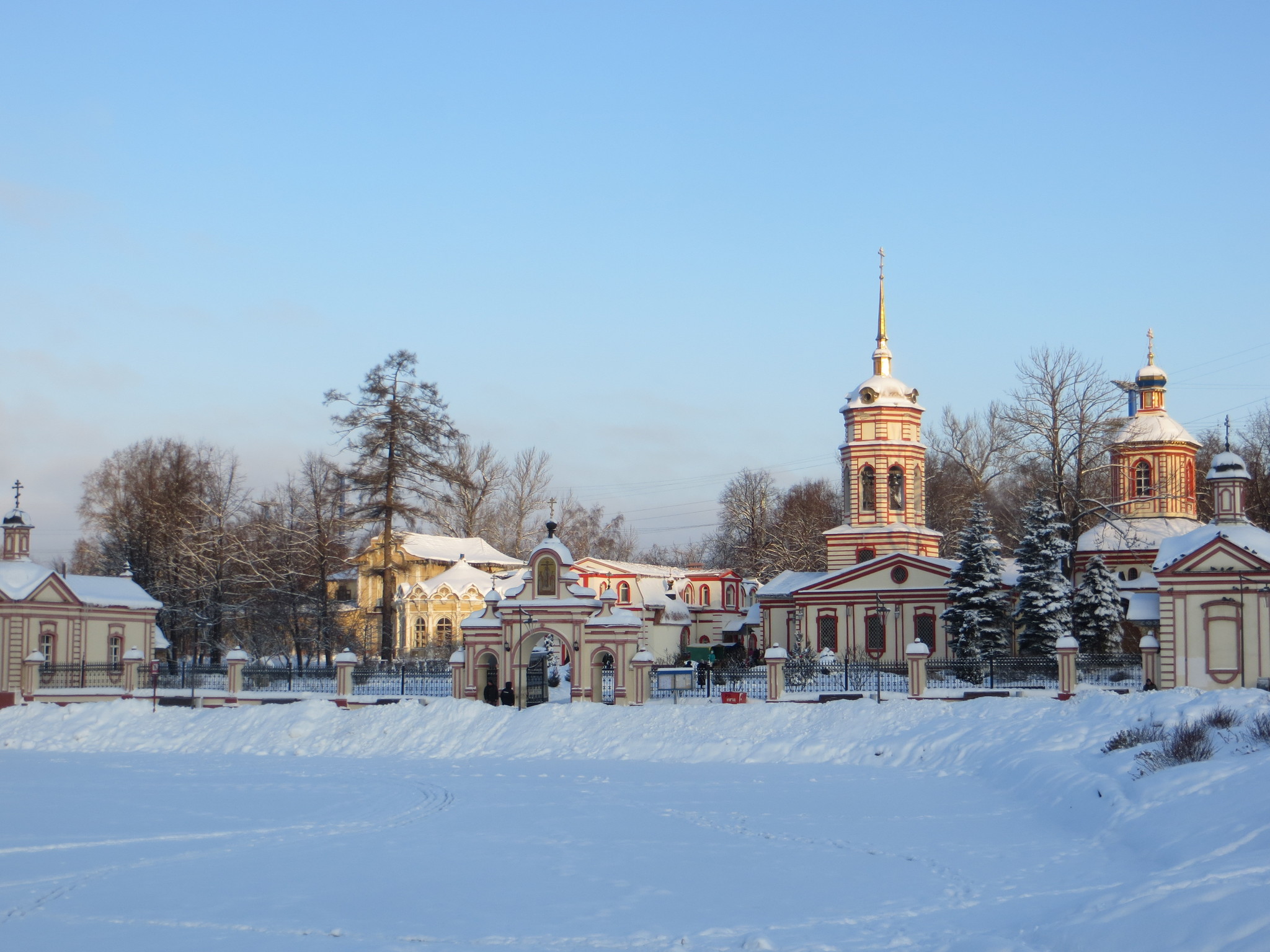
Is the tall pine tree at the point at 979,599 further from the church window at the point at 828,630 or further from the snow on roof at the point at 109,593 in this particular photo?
the snow on roof at the point at 109,593

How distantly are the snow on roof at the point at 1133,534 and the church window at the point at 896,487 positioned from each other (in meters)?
7.06

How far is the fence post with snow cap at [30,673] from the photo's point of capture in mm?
36000

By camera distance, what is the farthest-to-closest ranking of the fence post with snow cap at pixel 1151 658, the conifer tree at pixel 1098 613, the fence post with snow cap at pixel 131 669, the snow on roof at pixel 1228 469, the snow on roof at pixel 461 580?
1. the snow on roof at pixel 461 580
2. the conifer tree at pixel 1098 613
3. the fence post with snow cap at pixel 131 669
4. the snow on roof at pixel 1228 469
5. the fence post with snow cap at pixel 1151 658

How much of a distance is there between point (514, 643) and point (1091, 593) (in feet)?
59.5

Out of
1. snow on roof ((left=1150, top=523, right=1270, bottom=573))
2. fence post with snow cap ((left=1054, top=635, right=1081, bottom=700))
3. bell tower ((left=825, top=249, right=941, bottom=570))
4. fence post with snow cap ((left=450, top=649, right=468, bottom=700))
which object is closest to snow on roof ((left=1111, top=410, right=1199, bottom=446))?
bell tower ((left=825, top=249, right=941, bottom=570))

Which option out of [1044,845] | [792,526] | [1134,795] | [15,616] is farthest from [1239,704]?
[792,526]

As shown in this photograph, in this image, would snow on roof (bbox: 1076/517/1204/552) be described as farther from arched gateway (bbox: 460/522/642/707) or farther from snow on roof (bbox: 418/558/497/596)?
snow on roof (bbox: 418/558/497/596)

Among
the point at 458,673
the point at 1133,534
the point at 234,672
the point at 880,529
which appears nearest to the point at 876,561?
the point at 880,529

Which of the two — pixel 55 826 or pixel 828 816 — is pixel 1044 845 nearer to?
pixel 828 816

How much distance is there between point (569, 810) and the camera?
18266 mm

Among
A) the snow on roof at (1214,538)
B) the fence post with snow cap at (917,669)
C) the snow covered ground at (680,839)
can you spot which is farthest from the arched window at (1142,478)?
the snow covered ground at (680,839)

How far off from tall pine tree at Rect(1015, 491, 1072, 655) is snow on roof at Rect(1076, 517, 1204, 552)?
11.4ft

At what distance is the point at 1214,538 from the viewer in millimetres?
31297

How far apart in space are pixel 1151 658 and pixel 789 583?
21644mm
